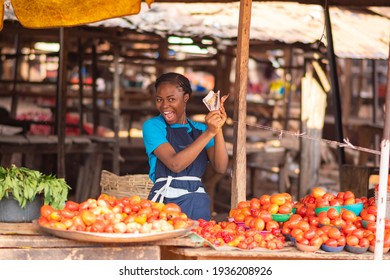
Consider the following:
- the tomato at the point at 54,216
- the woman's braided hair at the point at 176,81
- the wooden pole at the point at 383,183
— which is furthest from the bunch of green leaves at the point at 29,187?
the wooden pole at the point at 383,183

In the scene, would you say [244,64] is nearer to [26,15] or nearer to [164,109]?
[164,109]

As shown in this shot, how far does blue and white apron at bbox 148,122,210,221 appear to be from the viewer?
15.8 ft

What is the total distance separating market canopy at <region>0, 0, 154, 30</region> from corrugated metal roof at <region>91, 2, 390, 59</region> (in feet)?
8.73

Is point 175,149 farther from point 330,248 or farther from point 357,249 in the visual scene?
point 357,249

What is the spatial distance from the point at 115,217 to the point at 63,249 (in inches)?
12.5

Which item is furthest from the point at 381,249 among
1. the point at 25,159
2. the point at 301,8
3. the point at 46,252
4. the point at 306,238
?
the point at 25,159

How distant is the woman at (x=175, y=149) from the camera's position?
186 inches

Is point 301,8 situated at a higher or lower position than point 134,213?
higher

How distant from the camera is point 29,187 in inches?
167

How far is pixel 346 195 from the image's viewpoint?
184 inches

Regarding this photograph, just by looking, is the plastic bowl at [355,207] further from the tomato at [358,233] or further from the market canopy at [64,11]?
the market canopy at [64,11]

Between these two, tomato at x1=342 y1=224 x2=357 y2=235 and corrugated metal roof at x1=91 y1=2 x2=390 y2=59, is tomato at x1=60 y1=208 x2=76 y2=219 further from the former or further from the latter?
corrugated metal roof at x1=91 y1=2 x2=390 y2=59

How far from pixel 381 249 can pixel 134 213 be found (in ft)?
4.47

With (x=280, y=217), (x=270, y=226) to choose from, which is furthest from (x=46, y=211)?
(x=280, y=217)
